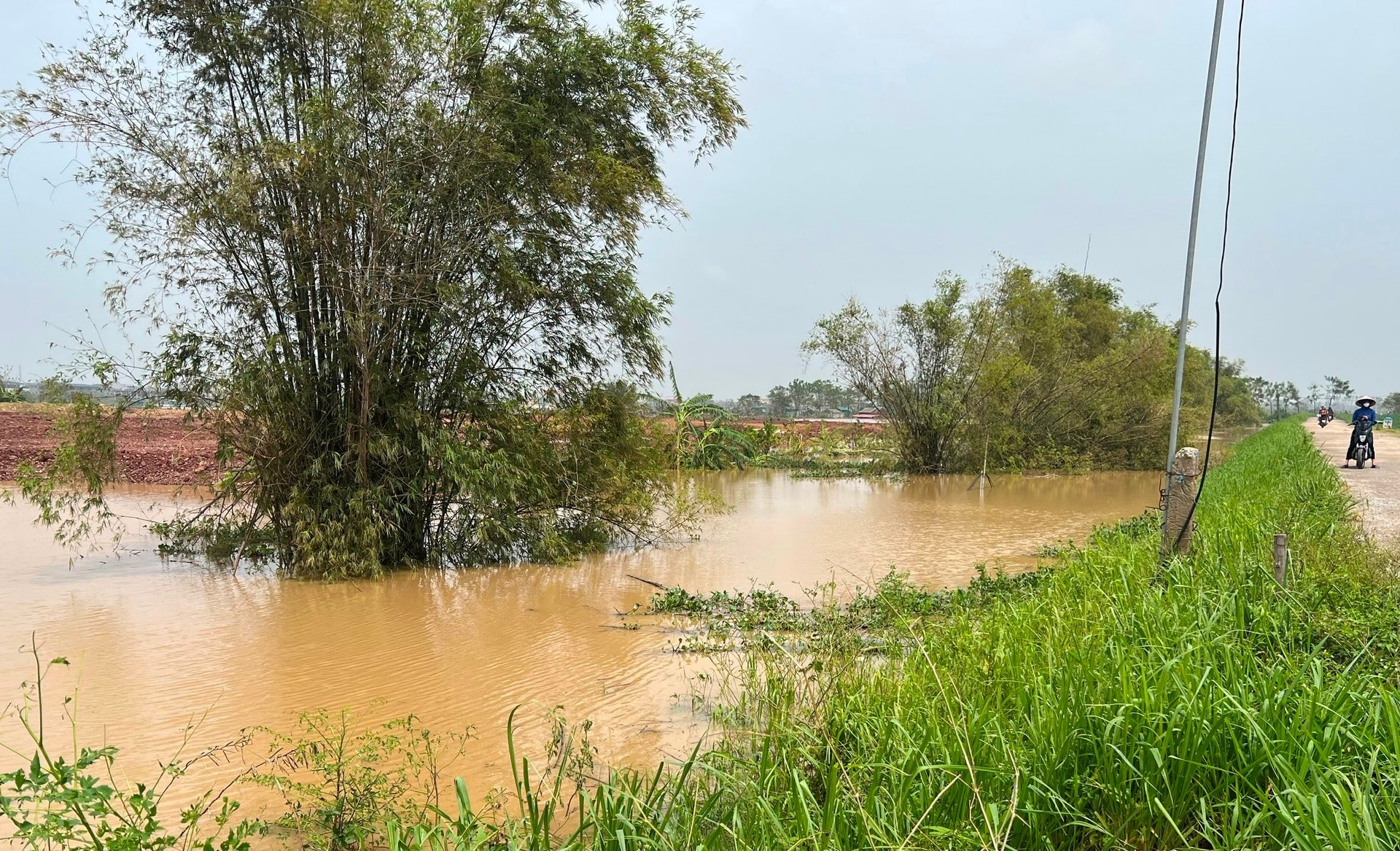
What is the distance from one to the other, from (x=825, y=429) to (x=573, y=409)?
18687mm

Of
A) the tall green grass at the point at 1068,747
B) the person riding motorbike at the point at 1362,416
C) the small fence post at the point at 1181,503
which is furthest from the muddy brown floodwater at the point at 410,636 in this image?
the person riding motorbike at the point at 1362,416

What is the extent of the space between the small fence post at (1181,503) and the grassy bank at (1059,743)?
0.25m

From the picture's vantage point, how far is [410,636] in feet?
20.4

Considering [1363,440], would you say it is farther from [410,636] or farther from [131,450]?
[131,450]

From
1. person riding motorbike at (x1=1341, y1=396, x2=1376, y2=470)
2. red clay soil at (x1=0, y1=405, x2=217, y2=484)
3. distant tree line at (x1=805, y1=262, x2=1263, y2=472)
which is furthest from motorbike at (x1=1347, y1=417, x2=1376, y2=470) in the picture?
red clay soil at (x1=0, y1=405, x2=217, y2=484)

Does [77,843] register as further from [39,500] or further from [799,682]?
[39,500]

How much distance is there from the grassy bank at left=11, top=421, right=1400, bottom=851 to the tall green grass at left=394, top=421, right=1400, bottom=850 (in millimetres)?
11

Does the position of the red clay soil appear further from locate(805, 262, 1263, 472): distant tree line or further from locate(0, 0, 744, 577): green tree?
locate(805, 262, 1263, 472): distant tree line

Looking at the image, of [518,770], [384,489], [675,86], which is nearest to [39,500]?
[384,489]

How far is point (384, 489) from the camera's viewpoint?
8000mm

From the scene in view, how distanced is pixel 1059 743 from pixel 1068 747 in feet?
0.12

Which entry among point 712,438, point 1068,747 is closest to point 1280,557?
point 1068,747

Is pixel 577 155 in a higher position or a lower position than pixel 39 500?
higher

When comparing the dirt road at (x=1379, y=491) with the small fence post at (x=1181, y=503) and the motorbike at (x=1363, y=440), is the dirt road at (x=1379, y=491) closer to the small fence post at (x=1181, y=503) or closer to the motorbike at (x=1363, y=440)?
the motorbike at (x=1363, y=440)
